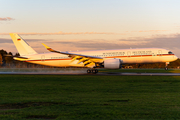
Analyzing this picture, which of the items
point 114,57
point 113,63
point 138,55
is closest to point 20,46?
point 114,57

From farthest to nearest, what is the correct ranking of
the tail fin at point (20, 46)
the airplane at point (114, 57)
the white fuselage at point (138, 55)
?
the tail fin at point (20, 46)
the white fuselage at point (138, 55)
the airplane at point (114, 57)

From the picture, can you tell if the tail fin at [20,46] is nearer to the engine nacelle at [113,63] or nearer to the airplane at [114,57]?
the airplane at [114,57]

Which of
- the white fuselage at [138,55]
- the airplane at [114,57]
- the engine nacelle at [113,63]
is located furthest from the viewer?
the white fuselage at [138,55]

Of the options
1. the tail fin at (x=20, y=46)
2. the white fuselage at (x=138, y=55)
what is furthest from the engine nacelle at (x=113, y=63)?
the tail fin at (x=20, y=46)

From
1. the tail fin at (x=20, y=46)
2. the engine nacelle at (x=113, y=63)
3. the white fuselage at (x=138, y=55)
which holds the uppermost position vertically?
the tail fin at (x=20, y=46)

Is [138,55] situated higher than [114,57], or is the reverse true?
[138,55]

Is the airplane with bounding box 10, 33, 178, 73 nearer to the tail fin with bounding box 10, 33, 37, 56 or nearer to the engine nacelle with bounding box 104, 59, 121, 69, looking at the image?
the engine nacelle with bounding box 104, 59, 121, 69

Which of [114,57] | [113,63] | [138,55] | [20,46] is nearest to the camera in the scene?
[113,63]

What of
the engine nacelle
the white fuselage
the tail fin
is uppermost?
the tail fin

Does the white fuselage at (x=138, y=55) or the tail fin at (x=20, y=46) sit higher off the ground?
the tail fin at (x=20, y=46)

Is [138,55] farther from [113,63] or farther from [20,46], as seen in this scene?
[20,46]

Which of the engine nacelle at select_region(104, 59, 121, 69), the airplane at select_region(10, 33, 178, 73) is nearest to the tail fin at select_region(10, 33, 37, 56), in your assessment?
the airplane at select_region(10, 33, 178, 73)

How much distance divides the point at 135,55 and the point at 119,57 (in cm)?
267

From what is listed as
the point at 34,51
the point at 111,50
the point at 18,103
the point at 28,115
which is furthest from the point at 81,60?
the point at 28,115
